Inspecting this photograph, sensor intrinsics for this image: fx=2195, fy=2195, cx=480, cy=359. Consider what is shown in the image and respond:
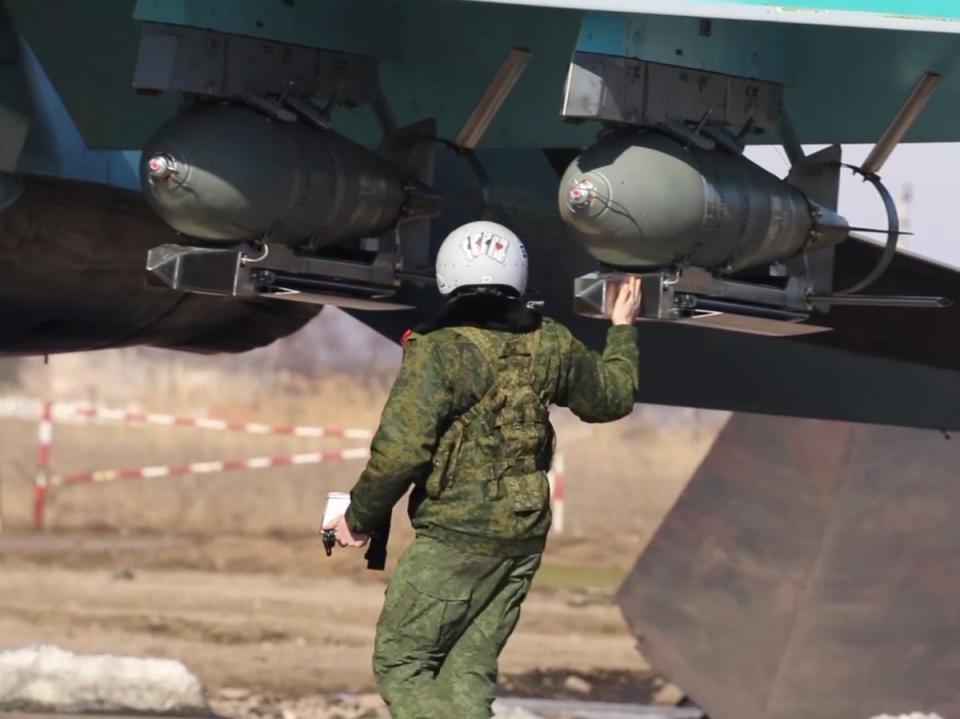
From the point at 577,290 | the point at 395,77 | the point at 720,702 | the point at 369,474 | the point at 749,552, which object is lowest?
the point at 720,702

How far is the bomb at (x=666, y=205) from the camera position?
482 cm

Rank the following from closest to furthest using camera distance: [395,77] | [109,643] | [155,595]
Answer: [395,77], [109,643], [155,595]

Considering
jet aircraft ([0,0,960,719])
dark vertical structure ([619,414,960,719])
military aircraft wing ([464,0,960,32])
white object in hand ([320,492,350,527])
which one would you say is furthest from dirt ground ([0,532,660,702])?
military aircraft wing ([464,0,960,32])

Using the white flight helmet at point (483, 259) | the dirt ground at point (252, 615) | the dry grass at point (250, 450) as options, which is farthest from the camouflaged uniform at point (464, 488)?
the dry grass at point (250, 450)

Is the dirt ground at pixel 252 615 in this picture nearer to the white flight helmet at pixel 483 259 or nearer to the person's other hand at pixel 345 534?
the person's other hand at pixel 345 534

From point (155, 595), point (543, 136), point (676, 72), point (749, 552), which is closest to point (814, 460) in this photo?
point (749, 552)

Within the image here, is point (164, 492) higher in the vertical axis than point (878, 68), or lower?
lower

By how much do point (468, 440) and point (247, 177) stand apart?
828 millimetres

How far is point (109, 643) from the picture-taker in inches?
440

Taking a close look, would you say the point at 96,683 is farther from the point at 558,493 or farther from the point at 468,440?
the point at 558,493

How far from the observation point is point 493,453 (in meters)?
4.61

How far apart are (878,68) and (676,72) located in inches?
27.9

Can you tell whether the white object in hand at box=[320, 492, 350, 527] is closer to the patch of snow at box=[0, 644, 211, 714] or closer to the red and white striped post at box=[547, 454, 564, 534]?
the patch of snow at box=[0, 644, 211, 714]

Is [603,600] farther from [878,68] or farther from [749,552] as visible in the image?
[878,68]
